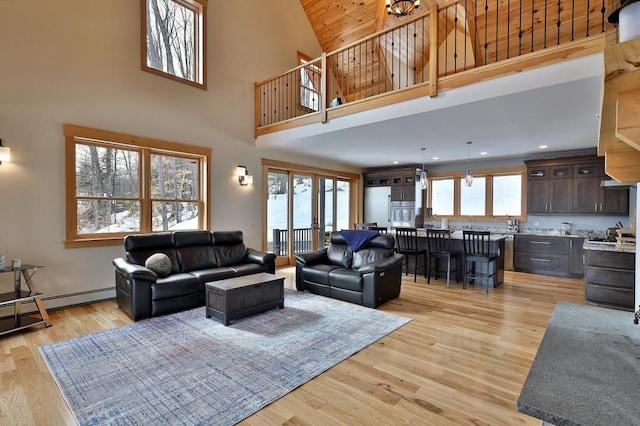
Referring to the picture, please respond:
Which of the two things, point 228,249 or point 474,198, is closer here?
point 228,249

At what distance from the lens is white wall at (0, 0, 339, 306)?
12.9ft

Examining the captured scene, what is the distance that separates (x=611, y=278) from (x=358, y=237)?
3.36 metres

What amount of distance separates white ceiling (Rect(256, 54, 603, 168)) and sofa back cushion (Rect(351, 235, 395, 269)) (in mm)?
1735

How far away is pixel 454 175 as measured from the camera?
8297mm

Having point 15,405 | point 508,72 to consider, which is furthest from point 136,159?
point 508,72

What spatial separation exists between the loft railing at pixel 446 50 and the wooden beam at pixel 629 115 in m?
3.14

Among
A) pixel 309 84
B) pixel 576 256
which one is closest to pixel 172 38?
pixel 309 84

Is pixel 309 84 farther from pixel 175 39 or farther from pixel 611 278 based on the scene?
pixel 611 278

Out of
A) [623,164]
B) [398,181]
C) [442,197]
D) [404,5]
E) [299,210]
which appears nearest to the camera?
[623,164]

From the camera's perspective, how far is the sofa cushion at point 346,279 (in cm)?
448

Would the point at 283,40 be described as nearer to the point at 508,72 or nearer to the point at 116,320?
→ the point at 508,72

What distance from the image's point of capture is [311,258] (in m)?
5.30

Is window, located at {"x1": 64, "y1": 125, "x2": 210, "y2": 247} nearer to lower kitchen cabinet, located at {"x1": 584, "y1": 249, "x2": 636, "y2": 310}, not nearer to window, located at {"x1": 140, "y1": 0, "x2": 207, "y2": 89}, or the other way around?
window, located at {"x1": 140, "y1": 0, "x2": 207, "y2": 89}

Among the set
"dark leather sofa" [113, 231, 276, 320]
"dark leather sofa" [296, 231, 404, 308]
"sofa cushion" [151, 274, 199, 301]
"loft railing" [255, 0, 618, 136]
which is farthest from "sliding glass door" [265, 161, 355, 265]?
"sofa cushion" [151, 274, 199, 301]
